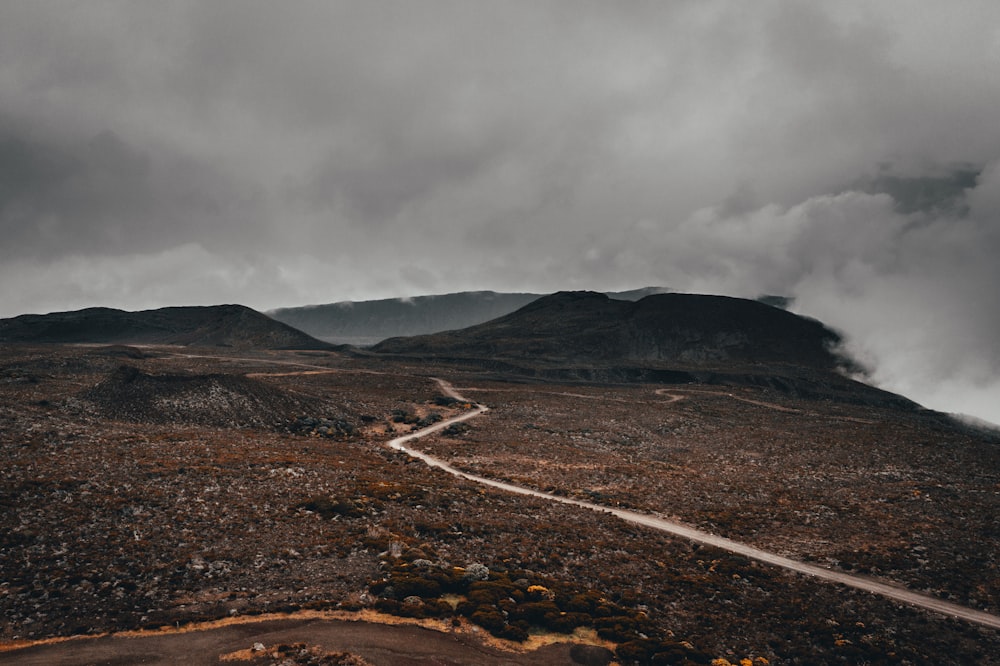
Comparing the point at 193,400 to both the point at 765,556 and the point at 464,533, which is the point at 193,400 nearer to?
the point at 464,533

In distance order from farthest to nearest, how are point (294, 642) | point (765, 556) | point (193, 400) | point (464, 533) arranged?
point (193, 400), point (765, 556), point (464, 533), point (294, 642)

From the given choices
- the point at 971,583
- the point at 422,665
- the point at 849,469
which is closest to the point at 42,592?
the point at 422,665

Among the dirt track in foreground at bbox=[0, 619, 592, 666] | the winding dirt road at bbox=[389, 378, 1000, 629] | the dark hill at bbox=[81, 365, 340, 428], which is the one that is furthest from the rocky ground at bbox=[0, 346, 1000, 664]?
the winding dirt road at bbox=[389, 378, 1000, 629]

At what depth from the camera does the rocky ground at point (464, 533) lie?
24547mm

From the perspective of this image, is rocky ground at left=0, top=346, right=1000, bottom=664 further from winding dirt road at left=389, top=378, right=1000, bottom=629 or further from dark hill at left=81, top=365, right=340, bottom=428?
winding dirt road at left=389, top=378, right=1000, bottom=629

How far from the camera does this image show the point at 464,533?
35.3 meters

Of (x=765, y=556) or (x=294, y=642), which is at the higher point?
(x=294, y=642)

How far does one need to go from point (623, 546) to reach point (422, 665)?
20.3 m

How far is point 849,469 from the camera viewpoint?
2482 inches

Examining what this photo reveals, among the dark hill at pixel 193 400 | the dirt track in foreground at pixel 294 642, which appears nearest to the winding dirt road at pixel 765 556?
the dirt track in foreground at pixel 294 642

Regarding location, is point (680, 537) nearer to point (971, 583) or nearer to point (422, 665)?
point (971, 583)

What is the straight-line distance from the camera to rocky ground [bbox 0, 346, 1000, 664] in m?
24.5

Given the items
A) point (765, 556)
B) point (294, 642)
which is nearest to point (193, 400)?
point (294, 642)

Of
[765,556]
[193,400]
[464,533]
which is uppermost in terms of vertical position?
[193,400]
